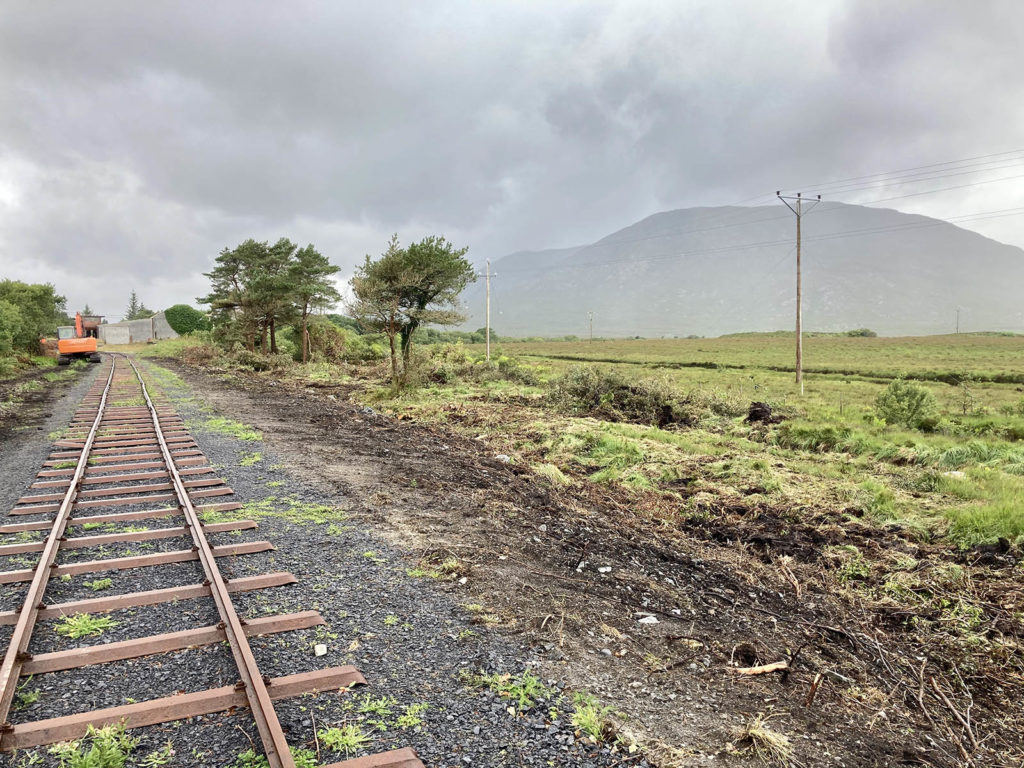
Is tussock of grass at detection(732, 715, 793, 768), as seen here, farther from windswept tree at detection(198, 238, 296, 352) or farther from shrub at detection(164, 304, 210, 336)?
shrub at detection(164, 304, 210, 336)

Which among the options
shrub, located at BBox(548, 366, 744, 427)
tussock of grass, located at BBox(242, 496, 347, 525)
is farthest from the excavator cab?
tussock of grass, located at BBox(242, 496, 347, 525)

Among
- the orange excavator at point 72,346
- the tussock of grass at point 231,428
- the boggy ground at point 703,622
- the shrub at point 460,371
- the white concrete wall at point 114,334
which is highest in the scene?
the white concrete wall at point 114,334

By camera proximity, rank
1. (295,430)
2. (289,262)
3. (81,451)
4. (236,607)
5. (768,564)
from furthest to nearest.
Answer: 1. (289,262)
2. (295,430)
3. (81,451)
4. (768,564)
5. (236,607)

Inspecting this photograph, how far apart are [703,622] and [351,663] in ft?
10.2

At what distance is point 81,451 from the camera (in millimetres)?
10570

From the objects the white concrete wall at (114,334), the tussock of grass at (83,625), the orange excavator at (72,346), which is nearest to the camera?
the tussock of grass at (83,625)

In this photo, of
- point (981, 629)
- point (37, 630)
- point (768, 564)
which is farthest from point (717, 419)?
point (37, 630)

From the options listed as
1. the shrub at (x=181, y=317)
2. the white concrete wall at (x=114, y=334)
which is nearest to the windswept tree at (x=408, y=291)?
the shrub at (x=181, y=317)

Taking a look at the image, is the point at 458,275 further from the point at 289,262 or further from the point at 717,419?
the point at 289,262

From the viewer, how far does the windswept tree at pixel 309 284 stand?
34.7 meters

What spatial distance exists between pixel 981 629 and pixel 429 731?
202 inches

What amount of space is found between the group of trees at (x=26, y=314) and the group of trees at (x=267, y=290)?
10.6 meters

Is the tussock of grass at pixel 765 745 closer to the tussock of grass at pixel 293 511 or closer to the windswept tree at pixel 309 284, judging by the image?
the tussock of grass at pixel 293 511

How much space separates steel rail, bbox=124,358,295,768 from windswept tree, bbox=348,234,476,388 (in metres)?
15.9
